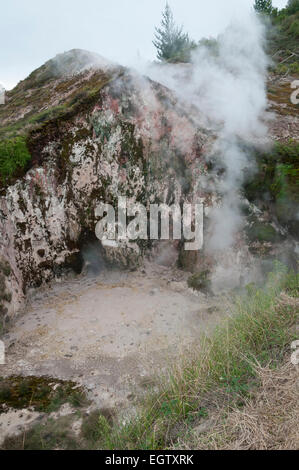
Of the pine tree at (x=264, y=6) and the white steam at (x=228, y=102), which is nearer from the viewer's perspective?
the white steam at (x=228, y=102)

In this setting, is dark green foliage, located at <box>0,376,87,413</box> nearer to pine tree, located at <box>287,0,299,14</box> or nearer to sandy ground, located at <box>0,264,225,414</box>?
sandy ground, located at <box>0,264,225,414</box>

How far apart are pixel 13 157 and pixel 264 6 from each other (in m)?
15.7

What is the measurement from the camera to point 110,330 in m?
4.57

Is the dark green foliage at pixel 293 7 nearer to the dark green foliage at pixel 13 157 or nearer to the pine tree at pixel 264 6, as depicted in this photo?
the pine tree at pixel 264 6

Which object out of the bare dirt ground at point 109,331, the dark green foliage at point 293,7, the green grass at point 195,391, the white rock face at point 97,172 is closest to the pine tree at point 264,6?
the dark green foliage at point 293,7

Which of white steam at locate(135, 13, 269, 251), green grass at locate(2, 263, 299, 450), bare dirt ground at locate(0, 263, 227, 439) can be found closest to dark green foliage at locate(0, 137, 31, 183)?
bare dirt ground at locate(0, 263, 227, 439)

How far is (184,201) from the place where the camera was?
625cm

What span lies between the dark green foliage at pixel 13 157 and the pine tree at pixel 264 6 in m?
15.1

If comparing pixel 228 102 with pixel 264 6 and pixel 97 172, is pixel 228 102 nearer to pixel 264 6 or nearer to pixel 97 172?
pixel 97 172

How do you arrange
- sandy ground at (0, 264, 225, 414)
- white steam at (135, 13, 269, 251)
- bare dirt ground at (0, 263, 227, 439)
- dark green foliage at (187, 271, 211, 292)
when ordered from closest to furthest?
bare dirt ground at (0, 263, 227, 439) → sandy ground at (0, 264, 225, 414) → dark green foliage at (187, 271, 211, 292) → white steam at (135, 13, 269, 251)

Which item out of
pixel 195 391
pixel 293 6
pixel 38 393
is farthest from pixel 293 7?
pixel 38 393

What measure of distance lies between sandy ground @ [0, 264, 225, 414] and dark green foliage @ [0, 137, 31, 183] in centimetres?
203

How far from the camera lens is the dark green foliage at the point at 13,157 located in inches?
204

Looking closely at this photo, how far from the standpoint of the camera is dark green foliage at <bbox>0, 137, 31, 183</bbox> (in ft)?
17.0
